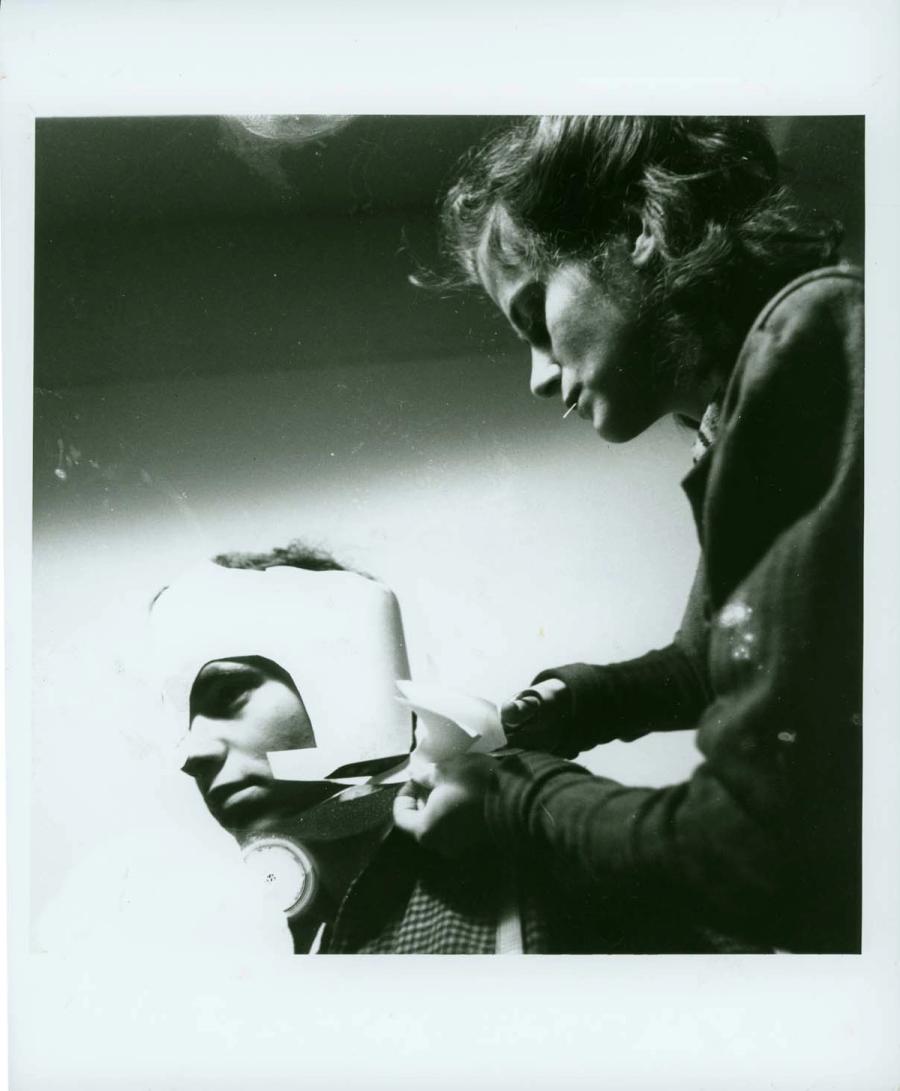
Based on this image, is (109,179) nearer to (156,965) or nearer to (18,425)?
(18,425)

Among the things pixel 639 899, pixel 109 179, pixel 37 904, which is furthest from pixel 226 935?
pixel 109 179

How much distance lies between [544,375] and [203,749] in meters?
0.67

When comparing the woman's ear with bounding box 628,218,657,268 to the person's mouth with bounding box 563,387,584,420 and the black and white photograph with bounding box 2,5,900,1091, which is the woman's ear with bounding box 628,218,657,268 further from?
the person's mouth with bounding box 563,387,584,420

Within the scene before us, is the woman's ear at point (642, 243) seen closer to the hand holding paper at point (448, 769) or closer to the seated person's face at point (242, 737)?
the hand holding paper at point (448, 769)

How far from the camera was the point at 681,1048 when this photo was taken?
1.18 m

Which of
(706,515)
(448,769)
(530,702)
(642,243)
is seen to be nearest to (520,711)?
(530,702)

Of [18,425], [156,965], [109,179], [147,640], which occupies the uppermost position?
[109,179]

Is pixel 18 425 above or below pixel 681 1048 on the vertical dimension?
above

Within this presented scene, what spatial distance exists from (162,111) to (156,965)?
1.12m

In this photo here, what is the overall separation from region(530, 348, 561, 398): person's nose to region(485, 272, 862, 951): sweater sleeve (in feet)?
0.75

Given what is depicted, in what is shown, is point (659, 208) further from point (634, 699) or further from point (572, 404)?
point (634, 699)

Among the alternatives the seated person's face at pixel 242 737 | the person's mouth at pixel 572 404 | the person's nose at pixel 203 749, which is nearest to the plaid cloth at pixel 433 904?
the seated person's face at pixel 242 737

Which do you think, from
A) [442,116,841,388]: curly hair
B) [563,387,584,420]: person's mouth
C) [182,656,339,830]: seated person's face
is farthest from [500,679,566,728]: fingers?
[442,116,841,388]: curly hair

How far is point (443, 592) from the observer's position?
1.20 meters
